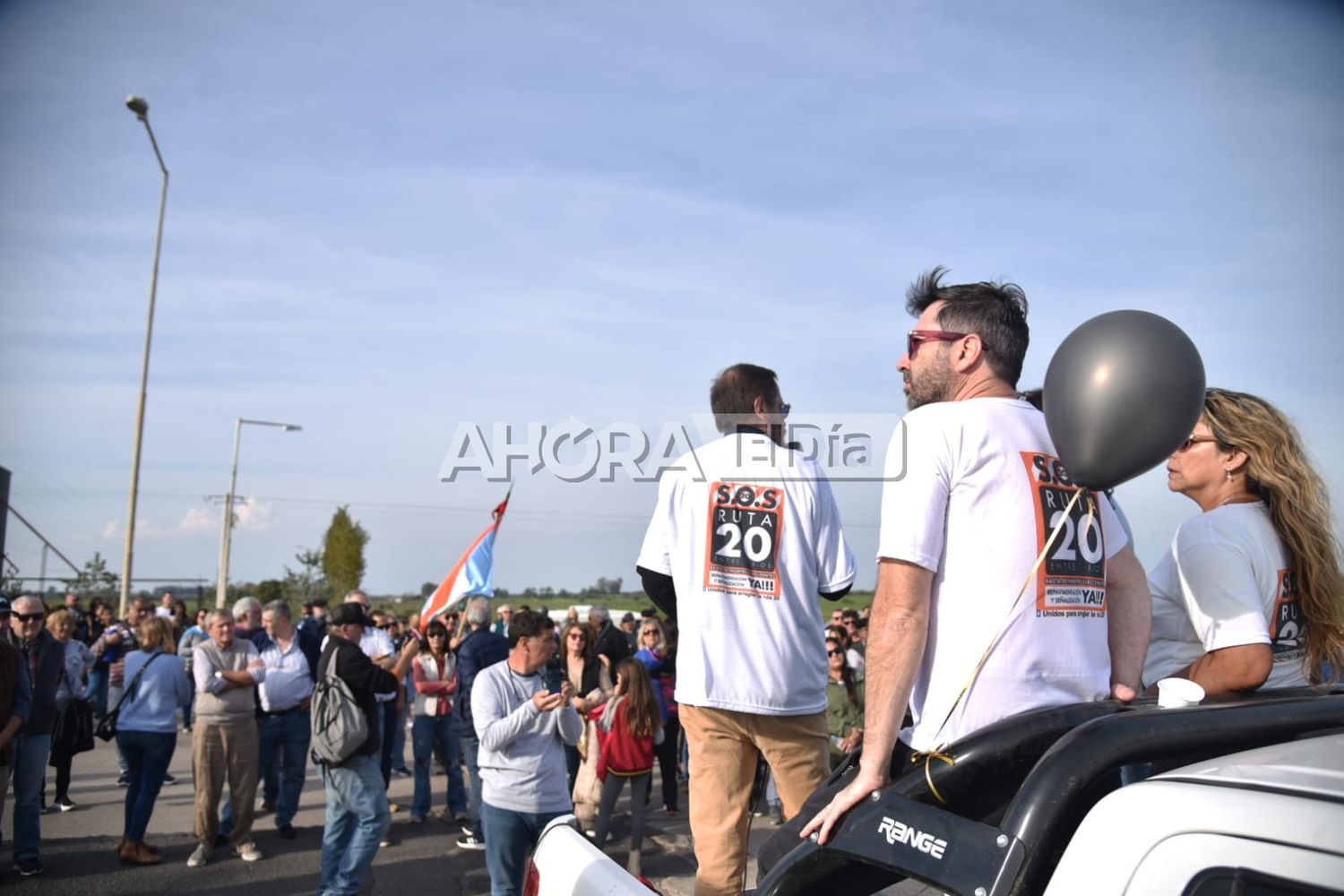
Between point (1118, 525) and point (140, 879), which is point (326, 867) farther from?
point (1118, 525)

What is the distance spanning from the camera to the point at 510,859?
226 inches

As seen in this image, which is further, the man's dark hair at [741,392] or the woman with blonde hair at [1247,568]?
the man's dark hair at [741,392]

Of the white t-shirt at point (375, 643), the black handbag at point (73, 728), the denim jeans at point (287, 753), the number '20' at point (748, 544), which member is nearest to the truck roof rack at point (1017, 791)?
the number '20' at point (748, 544)

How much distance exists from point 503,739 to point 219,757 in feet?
12.6

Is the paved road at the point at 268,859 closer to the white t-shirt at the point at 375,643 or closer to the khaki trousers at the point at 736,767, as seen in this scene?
the white t-shirt at the point at 375,643

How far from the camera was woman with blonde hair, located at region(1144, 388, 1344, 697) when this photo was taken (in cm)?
294

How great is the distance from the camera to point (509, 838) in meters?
5.77

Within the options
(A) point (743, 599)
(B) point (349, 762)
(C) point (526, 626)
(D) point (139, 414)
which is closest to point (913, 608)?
(A) point (743, 599)

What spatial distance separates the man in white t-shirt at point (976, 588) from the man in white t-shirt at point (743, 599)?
1.28m

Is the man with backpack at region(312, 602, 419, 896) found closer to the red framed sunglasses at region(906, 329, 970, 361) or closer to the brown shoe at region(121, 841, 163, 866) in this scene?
the brown shoe at region(121, 841, 163, 866)

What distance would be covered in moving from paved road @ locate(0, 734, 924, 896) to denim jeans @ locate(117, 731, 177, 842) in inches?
12.8

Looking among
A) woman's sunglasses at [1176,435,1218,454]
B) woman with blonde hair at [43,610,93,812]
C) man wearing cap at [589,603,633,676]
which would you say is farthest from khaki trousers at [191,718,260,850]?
woman's sunglasses at [1176,435,1218,454]

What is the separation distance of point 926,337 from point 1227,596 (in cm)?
113

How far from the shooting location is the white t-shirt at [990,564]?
2453mm
